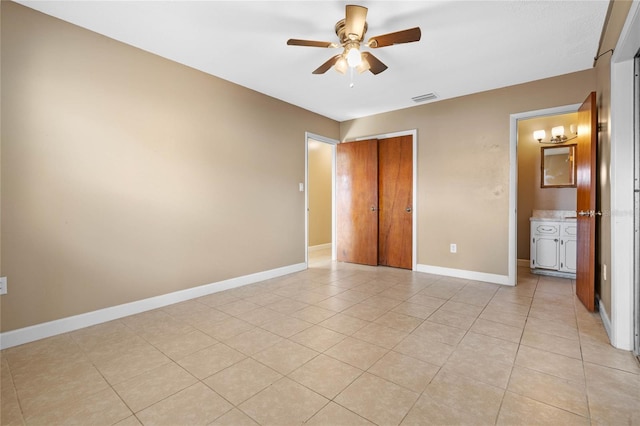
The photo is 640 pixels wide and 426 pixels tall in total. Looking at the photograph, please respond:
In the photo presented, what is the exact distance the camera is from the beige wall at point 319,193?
653cm

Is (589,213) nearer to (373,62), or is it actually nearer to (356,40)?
(373,62)

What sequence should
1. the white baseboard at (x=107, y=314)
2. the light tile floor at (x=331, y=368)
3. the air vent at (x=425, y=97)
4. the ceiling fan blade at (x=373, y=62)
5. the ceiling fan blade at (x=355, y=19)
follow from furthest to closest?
the air vent at (x=425, y=97)
the ceiling fan blade at (x=373, y=62)
the white baseboard at (x=107, y=314)
the ceiling fan blade at (x=355, y=19)
the light tile floor at (x=331, y=368)

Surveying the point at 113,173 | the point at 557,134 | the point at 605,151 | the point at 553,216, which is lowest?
the point at 553,216

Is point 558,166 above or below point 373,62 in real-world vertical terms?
below

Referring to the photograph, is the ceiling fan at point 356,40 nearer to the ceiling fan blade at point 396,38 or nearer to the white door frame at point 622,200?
the ceiling fan blade at point 396,38

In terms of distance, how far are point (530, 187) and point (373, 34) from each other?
398 centimetres

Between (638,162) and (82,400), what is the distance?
3.87 m

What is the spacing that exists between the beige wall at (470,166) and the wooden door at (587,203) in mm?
653

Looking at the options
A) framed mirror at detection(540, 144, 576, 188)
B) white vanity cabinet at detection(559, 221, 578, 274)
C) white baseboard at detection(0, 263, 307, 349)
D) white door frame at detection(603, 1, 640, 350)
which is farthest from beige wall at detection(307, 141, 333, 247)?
white door frame at detection(603, 1, 640, 350)

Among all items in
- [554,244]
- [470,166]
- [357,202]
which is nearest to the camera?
[470,166]

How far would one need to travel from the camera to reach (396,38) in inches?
85.0

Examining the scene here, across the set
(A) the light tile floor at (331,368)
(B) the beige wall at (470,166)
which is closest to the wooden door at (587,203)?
(A) the light tile floor at (331,368)

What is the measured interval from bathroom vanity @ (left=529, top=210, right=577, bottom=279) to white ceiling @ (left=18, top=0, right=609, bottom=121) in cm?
205

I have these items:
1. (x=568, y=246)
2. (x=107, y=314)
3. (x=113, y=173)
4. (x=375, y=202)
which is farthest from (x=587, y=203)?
(x=107, y=314)
